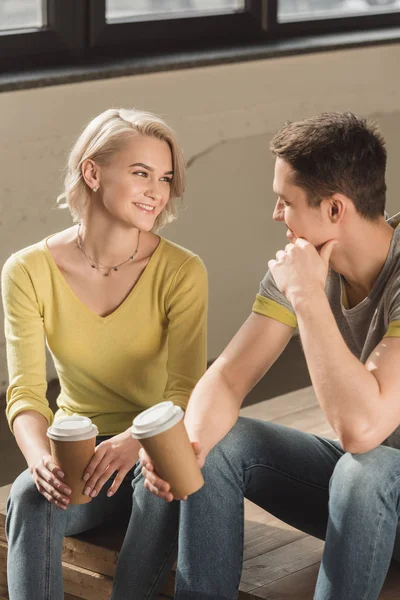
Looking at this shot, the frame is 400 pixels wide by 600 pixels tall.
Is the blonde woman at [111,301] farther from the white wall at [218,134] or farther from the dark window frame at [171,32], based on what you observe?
the dark window frame at [171,32]

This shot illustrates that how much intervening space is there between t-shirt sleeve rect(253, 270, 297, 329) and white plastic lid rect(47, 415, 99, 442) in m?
0.38

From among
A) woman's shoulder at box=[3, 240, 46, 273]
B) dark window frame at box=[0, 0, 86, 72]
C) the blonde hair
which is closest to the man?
the blonde hair

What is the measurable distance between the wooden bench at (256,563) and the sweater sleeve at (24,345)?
26cm

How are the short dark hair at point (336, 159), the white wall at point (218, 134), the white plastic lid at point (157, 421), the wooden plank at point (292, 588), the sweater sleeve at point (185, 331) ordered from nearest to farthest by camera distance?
the white plastic lid at point (157, 421) → the short dark hair at point (336, 159) → the wooden plank at point (292, 588) → the sweater sleeve at point (185, 331) → the white wall at point (218, 134)

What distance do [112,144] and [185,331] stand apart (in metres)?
0.38

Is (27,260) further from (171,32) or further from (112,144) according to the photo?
(171,32)

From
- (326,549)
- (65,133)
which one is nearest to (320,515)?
(326,549)

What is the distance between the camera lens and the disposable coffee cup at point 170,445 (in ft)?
5.16

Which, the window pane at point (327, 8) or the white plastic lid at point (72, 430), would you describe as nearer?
the white plastic lid at point (72, 430)

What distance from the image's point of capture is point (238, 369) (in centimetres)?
191

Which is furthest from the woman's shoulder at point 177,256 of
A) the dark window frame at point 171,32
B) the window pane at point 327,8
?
the window pane at point 327,8

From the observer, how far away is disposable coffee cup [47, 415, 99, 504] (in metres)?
1.70

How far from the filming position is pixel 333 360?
1695 millimetres

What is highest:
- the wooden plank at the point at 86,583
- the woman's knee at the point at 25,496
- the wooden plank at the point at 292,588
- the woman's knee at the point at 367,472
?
the woman's knee at the point at 367,472
